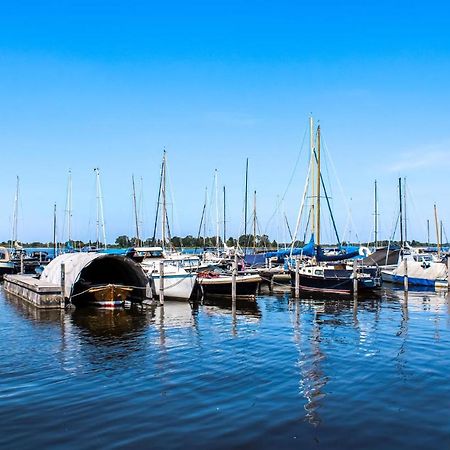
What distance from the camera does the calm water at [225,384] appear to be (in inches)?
425

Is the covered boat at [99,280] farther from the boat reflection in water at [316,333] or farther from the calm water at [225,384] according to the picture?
the boat reflection in water at [316,333]

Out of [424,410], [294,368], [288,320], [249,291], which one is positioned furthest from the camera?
[249,291]

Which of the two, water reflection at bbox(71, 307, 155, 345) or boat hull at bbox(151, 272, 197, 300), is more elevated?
boat hull at bbox(151, 272, 197, 300)

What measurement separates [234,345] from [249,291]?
60.7 feet

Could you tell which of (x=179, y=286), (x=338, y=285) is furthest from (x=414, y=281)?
(x=179, y=286)

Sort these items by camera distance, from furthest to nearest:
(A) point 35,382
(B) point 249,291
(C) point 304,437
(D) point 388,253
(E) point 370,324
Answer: (D) point 388,253 < (B) point 249,291 < (E) point 370,324 < (A) point 35,382 < (C) point 304,437

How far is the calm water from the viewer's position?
1080 centimetres

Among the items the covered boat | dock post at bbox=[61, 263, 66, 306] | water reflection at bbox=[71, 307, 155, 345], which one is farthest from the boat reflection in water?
dock post at bbox=[61, 263, 66, 306]

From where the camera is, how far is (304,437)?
34.8 ft

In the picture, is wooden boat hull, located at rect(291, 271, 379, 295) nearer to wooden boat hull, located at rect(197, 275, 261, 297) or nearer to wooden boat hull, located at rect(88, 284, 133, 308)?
wooden boat hull, located at rect(197, 275, 261, 297)

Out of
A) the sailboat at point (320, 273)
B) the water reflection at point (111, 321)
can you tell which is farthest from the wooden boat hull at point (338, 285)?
the water reflection at point (111, 321)

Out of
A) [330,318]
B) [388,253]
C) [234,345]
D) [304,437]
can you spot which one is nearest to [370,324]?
[330,318]

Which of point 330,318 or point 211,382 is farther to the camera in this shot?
point 330,318

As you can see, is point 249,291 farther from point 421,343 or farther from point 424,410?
point 424,410
